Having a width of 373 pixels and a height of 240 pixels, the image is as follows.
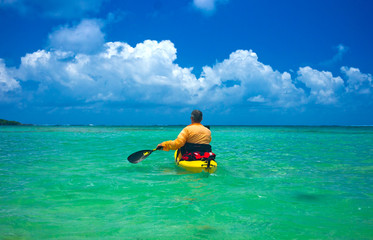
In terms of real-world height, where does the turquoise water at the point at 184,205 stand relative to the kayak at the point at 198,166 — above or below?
below

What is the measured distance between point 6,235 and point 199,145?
240 inches

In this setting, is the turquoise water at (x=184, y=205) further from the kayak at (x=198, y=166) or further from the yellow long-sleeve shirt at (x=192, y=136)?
the yellow long-sleeve shirt at (x=192, y=136)

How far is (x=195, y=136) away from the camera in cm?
927

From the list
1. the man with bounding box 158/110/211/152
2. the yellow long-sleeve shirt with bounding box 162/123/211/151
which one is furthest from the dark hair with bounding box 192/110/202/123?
the yellow long-sleeve shirt with bounding box 162/123/211/151

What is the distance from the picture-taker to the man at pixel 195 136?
360 inches

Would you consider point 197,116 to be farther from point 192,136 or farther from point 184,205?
point 184,205

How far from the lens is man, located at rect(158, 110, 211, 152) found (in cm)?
914

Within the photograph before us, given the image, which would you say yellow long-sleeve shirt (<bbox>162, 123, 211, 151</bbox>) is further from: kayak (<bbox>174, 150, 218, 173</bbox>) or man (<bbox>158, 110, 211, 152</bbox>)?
kayak (<bbox>174, 150, 218, 173</bbox>)

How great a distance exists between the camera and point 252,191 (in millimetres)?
7328

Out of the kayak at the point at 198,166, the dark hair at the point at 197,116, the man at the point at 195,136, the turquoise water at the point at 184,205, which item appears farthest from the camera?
the dark hair at the point at 197,116

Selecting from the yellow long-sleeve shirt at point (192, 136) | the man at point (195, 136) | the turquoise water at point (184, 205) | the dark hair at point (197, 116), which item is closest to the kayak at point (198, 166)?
the turquoise water at point (184, 205)

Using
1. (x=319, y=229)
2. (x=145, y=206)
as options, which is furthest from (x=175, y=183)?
(x=319, y=229)

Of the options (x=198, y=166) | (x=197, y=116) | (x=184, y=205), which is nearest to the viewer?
(x=184, y=205)

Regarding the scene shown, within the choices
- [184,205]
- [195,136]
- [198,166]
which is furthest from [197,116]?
[184,205]
